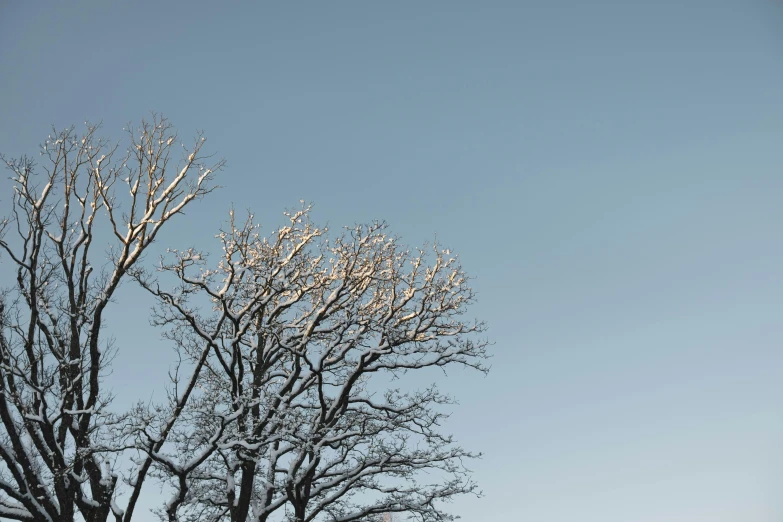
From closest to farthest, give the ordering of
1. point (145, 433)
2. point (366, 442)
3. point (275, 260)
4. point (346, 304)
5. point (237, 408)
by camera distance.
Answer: point (145, 433) → point (237, 408) → point (366, 442) → point (346, 304) → point (275, 260)

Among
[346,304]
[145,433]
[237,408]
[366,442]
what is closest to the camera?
[145,433]

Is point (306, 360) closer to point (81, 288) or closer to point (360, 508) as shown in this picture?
point (360, 508)

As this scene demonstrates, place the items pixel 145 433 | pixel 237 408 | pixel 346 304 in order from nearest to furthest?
pixel 145 433, pixel 237 408, pixel 346 304

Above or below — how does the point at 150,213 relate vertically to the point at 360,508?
above

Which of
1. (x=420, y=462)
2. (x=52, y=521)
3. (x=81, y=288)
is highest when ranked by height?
(x=81, y=288)

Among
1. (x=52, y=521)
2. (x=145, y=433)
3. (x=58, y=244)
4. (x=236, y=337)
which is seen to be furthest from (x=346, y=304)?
(x=52, y=521)

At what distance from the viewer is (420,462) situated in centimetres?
1576

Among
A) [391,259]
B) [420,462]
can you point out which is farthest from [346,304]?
[420,462]

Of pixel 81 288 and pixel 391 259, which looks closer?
pixel 81 288

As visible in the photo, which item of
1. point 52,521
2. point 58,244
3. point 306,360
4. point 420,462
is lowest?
point 52,521

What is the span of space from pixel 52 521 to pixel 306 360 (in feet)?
20.2

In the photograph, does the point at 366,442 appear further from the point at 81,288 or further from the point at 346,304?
the point at 81,288

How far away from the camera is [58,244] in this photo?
14.5 m

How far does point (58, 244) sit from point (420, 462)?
10.3 m
